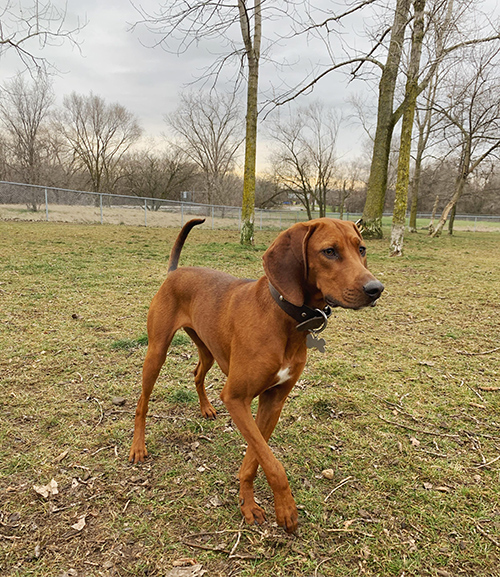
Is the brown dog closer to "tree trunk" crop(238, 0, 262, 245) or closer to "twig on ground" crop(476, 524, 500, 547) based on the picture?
"twig on ground" crop(476, 524, 500, 547)

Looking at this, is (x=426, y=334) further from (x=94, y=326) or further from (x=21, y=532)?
(x=21, y=532)

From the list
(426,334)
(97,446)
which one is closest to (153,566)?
(97,446)

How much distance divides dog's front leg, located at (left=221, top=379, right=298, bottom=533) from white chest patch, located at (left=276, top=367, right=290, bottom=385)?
19cm

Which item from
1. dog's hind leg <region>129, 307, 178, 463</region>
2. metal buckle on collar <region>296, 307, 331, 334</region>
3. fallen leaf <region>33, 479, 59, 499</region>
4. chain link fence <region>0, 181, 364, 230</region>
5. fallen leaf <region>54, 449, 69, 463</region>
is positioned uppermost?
chain link fence <region>0, 181, 364, 230</region>

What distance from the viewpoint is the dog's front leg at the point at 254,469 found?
6.05 feet

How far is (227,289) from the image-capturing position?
2424mm

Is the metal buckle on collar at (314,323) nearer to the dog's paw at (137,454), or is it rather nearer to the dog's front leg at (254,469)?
the dog's front leg at (254,469)

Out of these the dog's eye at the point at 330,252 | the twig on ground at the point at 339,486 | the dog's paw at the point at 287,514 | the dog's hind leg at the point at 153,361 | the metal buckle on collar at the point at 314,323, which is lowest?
the twig on ground at the point at 339,486

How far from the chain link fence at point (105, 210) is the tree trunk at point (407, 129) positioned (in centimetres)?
1581

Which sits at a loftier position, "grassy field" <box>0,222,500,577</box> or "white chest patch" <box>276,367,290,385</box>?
"white chest patch" <box>276,367,290,385</box>

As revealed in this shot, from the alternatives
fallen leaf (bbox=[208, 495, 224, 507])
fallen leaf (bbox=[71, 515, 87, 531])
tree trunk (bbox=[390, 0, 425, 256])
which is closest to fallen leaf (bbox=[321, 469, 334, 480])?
fallen leaf (bbox=[208, 495, 224, 507])

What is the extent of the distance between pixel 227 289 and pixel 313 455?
1.31 metres

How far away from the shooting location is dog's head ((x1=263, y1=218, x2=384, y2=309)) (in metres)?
1.80

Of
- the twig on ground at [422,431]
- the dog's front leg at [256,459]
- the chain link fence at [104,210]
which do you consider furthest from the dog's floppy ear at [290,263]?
the chain link fence at [104,210]
